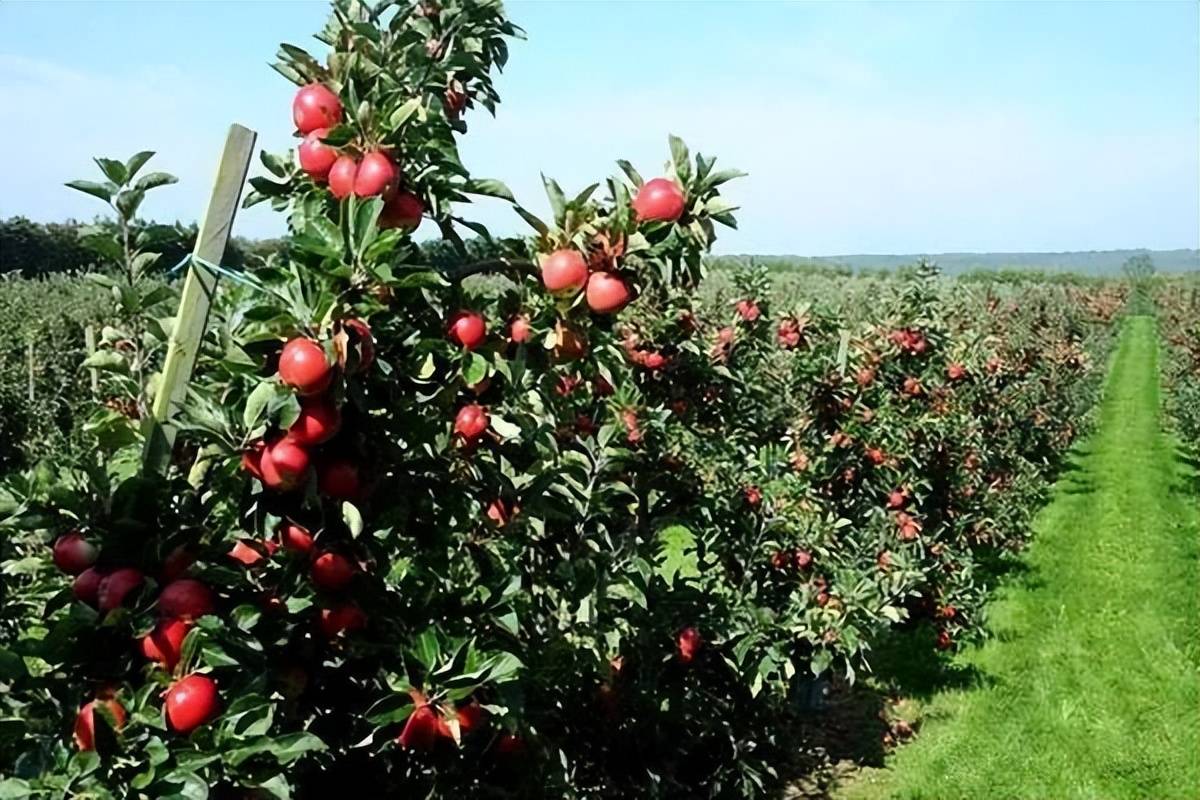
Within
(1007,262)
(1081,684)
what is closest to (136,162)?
(1081,684)

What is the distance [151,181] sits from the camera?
172 centimetres

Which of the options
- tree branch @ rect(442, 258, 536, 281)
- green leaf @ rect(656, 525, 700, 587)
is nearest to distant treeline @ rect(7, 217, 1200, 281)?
tree branch @ rect(442, 258, 536, 281)

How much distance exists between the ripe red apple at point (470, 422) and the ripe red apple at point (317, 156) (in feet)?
1.47

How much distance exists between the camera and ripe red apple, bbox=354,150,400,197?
5.66ft

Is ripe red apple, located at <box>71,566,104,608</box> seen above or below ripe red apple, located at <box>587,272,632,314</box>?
below

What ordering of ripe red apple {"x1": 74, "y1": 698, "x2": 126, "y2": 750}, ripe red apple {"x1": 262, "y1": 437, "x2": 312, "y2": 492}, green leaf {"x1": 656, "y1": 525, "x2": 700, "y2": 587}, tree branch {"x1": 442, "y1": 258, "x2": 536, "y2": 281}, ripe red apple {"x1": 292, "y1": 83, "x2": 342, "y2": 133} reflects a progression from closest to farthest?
ripe red apple {"x1": 74, "y1": 698, "x2": 126, "y2": 750} < ripe red apple {"x1": 262, "y1": 437, "x2": 312, "y2": 492} < ripe red apple {"x1": 292, "y1": 83, "x2": 342, "y2": 133} < tree branch {"x1": 442, "y1": 258, "x2": 536, "y2": 281} < green leaf {"x1": 656, "y1": 525, "x2": 700, "y2": 587}

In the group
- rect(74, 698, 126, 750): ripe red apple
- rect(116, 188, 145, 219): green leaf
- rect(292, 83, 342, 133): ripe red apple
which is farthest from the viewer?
rect(292, 83, 342, 133): ripe red apple

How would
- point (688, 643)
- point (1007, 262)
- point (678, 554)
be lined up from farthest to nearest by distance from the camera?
point (1007, 262), point (678, 554), point (688, 643)

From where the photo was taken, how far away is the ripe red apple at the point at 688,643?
151 inches

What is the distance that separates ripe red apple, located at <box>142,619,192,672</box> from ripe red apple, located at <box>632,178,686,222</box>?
3.18 ft

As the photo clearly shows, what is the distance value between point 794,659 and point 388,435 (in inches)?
115

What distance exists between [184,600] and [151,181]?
0.63m

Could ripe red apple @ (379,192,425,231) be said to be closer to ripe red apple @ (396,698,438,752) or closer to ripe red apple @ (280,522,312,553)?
ripe red apple @ (280,522,312,553)

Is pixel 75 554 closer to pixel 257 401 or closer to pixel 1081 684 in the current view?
pixel 257 401
